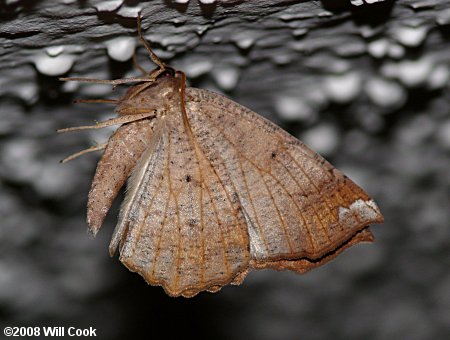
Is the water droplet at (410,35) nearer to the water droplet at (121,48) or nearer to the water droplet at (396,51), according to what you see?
the water droplet at (396,51)

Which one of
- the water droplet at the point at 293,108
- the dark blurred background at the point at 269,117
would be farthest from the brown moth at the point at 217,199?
the water droplet at the point at 293,108

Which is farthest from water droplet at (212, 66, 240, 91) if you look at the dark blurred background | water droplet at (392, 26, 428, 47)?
water droplet at (392, 26, 428, 47)

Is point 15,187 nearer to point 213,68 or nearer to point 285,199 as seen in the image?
point 213,68

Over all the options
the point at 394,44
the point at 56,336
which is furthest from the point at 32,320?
the point at 394,44

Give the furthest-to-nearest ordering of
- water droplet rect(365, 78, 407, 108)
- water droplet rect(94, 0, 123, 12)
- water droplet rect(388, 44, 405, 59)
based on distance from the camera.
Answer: water droplet rect(365, 78, 407, 108) < water droplet rect(388, 44, 405, 59) < water droplet rect(94, 0, 123, 12)

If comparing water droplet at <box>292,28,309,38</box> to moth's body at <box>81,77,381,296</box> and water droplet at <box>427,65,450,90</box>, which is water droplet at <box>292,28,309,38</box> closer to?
moth's body at <box>81,77,381,296</box>

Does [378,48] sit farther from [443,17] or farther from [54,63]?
A: [54,63]
